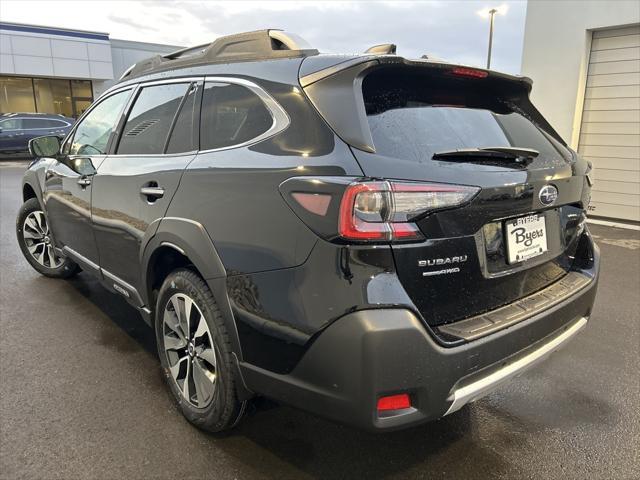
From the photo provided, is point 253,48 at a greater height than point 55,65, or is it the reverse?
point 55,65

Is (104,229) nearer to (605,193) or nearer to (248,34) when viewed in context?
(248,34)

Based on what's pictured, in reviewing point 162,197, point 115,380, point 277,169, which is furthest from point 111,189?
point 277,169

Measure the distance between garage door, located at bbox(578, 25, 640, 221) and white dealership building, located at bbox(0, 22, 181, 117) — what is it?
86.9ft

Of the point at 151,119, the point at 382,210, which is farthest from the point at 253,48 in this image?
the point at 382,210

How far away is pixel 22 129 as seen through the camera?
17.5 meters

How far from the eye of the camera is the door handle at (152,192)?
262cm

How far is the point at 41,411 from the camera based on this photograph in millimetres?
2650

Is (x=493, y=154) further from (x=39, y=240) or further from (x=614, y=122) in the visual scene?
(x=614, y=122)

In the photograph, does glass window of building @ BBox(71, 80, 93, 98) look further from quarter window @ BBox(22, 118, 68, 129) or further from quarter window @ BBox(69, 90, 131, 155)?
quarter window @ BBox(69, 90, 131, 155)

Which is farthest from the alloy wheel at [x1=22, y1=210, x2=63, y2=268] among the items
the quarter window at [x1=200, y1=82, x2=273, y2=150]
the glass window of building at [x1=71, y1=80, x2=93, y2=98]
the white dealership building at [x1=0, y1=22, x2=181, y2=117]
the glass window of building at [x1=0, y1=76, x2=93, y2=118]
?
the glass window of building at [x1=71, y1=80, x2=93, y2=98]

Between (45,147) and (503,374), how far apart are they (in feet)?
12.9

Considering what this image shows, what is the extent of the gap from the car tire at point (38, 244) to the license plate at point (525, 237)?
3986 mm

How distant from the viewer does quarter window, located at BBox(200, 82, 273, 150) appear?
222 centimetres

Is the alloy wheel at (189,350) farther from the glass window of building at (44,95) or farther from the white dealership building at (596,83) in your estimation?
the glass window of building at (44,95)
